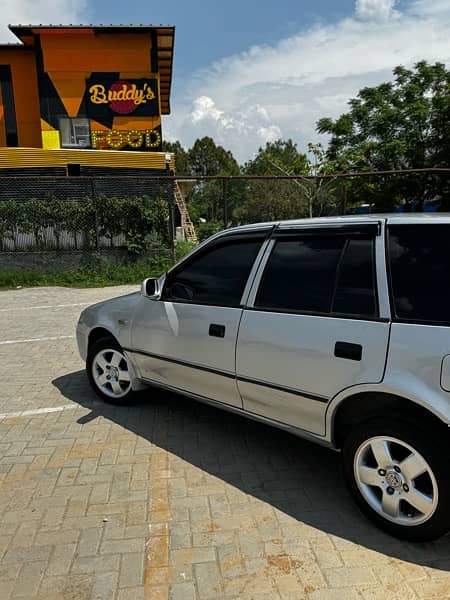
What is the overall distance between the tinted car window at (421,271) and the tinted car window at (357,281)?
12 centimetres

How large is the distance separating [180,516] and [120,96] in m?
22.8

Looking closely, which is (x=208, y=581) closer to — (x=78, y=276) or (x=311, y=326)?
(x=311, y=326)

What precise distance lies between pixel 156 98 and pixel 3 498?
22024 mm

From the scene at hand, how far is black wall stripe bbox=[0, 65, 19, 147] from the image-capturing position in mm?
22891

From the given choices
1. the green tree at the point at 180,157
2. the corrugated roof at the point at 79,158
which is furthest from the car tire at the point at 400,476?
the green tree at the point at 180,157

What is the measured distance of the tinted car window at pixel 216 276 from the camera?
3.30m

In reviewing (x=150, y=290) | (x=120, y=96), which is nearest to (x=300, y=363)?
(x=150, y=290)

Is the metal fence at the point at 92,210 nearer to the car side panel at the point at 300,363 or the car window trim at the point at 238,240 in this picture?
the car window trim at the point at 238,240

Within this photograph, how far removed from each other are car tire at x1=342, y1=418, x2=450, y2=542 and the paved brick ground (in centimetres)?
14

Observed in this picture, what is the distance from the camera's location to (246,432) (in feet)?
12.7

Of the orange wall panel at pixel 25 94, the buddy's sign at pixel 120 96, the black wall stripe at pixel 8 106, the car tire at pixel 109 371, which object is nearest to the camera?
the car tire at pixel 109 371

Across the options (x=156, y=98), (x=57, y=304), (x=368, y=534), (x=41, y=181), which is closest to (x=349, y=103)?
(x=156, y=98)

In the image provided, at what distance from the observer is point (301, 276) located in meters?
2.96

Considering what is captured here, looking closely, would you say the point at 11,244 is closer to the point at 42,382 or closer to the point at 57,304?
the point at 57,304
